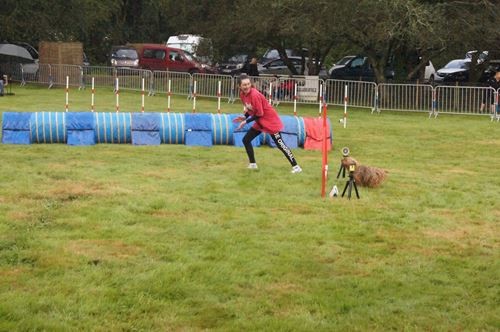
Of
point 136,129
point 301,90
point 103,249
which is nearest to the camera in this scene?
point 103,249

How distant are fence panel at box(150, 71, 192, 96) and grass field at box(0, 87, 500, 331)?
52.3 feet

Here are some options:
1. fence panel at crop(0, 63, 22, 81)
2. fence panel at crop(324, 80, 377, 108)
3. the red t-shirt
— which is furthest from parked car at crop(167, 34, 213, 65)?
the red t-shirt

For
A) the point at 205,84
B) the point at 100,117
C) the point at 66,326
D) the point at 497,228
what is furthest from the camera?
the point at 205,84

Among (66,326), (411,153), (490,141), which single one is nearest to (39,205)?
(66,326)

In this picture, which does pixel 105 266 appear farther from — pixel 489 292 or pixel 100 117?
pixel 100 117

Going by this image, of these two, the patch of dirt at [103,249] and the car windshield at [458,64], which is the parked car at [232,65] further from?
the patch of dirt at [103,249]

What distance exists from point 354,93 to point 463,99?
384cm

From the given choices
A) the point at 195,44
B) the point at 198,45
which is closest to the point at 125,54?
the point at 195,44

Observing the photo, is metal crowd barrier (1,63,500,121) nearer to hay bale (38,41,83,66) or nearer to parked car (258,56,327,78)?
hay bale (38,41,83,66)

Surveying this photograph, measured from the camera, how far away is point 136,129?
55.7 ft

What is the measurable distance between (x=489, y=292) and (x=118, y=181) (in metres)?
6.65

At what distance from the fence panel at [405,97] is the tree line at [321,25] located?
1.46 meters

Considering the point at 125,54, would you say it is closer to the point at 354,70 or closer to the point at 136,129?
the point at 354,70

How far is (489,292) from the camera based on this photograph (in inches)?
279
